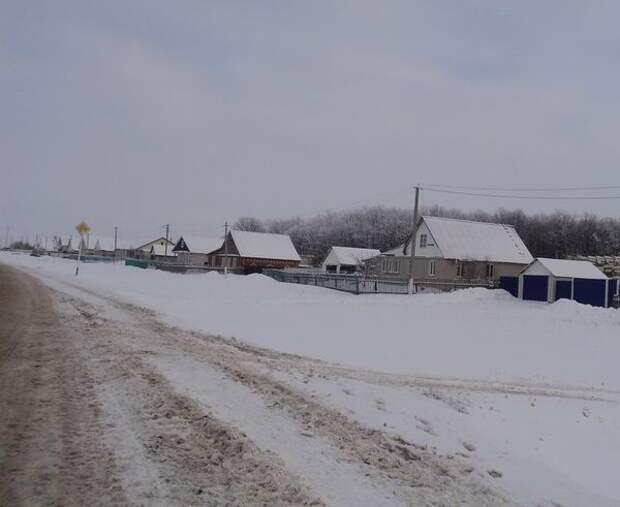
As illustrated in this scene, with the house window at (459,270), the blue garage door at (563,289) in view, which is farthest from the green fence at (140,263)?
the blue garage door at (563,289)

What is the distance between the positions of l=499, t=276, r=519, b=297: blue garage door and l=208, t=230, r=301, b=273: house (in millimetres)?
35453

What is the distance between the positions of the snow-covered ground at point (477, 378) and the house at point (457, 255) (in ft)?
82.0

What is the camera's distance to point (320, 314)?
21.9 m

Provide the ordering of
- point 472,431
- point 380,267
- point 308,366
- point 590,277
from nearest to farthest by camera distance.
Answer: point 472,431 < point 308,366 < point 590,277 < point 380,267

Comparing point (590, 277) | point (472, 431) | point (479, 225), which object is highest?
point (479, 225)

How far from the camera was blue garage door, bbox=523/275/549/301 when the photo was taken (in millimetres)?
35844

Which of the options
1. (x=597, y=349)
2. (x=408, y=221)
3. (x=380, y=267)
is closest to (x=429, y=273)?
(x=380, y=267)

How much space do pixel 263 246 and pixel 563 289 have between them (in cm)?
4418

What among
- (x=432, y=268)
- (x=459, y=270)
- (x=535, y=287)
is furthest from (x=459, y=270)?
(x=535, y=287)

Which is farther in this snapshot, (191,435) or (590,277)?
(590,277)

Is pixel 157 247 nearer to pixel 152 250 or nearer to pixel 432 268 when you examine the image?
pixel 152 250

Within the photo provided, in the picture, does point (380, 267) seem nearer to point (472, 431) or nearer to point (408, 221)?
point (472, 431)

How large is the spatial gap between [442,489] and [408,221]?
404ft

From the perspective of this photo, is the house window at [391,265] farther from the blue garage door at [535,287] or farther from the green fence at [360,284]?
the blue garage door at [535,287]
